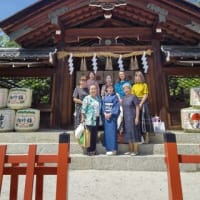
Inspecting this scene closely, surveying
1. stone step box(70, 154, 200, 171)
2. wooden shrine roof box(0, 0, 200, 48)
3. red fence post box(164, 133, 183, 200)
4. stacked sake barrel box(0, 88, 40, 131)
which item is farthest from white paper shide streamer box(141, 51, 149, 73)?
red fence post box(164, 133, 183, 200)

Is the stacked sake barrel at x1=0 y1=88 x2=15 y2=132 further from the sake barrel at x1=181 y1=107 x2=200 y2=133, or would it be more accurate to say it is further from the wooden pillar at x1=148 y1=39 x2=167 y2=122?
the sake barrel at x1=181 y1=107 x2=200 y2=133

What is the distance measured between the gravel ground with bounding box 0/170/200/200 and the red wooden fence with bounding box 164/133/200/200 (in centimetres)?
180

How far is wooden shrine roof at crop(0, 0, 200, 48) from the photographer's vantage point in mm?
8672

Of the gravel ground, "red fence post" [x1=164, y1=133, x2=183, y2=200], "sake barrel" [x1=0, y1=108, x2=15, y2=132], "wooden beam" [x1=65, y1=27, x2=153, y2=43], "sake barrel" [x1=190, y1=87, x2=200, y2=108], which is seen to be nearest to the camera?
"red fence post" [x1=164, y1=133, x2=183, y2=200]

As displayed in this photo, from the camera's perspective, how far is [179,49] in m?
8.81

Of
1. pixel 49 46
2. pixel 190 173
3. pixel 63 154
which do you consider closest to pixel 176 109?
pixel 190 173

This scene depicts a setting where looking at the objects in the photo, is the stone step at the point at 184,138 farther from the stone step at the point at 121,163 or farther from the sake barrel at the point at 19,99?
the sake barrel at the point at 19,99

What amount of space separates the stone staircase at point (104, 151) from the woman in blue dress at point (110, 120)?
25cm

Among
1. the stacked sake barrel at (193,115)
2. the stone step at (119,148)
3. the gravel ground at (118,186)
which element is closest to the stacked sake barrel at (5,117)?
the stone step at (119,148)

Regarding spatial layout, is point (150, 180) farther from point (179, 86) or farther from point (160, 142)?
point (179, 86)

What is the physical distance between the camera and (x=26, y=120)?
26.1ft

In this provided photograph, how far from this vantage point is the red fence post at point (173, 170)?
2.70m

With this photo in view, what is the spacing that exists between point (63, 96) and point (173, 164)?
658 centimetres

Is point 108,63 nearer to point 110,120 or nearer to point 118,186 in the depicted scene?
point 110,120
